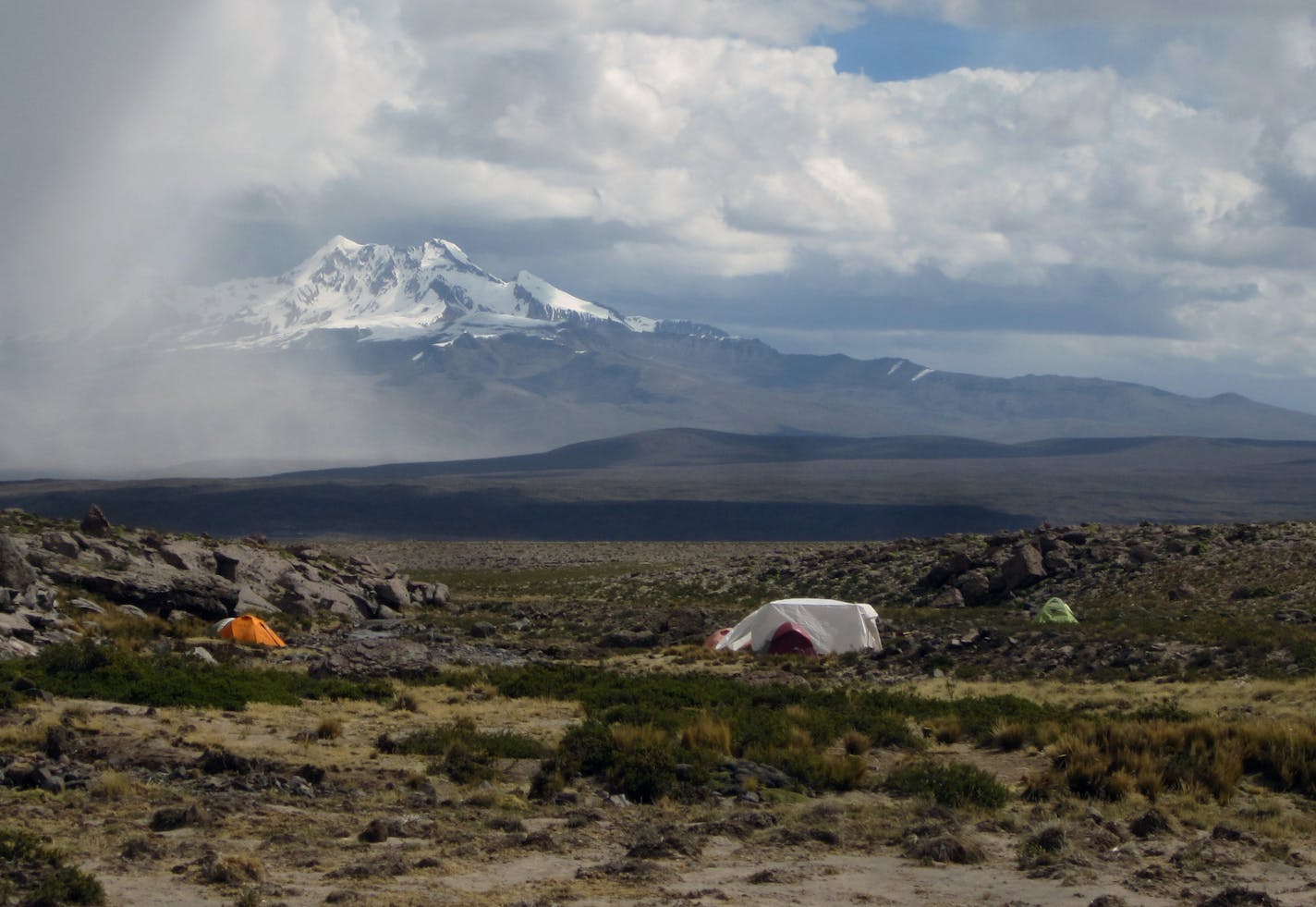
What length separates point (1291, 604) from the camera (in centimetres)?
3797

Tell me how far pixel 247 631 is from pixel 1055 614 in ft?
78.6

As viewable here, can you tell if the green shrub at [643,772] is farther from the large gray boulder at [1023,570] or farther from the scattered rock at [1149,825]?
the large gray boulder at [1023,570]

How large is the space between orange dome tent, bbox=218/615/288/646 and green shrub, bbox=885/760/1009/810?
21.5 meters

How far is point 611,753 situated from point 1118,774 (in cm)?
639

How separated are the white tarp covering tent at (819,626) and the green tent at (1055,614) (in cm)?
589

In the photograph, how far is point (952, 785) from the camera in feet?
50.7

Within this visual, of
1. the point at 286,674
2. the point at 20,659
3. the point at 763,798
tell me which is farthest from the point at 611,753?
the point at 20,659

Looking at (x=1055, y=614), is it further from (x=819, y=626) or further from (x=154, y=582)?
(x=154, y=582)

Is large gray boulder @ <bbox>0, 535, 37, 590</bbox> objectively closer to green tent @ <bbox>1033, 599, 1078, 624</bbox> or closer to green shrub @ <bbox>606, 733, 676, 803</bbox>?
→ green shrub @ <bbox>606, 733, 676, 803</bbox>

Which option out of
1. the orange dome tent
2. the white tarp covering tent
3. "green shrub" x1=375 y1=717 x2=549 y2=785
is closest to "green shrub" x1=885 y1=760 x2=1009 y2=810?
"green shrub" x1=375 y1=717 x2=549 y2=785

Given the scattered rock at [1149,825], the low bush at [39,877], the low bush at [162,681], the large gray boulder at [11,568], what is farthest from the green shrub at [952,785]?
the large gray boulder at [11,568]

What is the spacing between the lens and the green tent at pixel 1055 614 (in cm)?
3812

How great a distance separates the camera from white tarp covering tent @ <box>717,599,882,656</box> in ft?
117

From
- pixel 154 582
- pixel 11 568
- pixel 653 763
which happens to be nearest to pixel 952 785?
pixel 653 763
